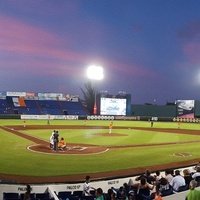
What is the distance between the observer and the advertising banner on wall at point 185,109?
7819 centimetres

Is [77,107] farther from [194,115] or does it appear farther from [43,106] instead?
[194,115]

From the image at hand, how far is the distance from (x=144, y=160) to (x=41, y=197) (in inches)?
449

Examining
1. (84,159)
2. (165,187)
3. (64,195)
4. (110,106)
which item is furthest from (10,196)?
(110,106)

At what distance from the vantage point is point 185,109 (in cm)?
7919

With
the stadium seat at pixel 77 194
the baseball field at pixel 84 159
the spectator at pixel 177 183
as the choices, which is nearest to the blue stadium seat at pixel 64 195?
the stadium seat at pixel 77 194

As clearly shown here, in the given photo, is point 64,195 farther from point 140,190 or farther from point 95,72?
point 95,72

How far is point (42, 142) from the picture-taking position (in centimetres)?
3047

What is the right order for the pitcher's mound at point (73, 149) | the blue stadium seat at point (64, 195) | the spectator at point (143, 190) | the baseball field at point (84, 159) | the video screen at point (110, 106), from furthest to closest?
the video screen at point (110, 106), the pitcher's mound at point (73, 149), the baseball field at point (84, 159), the blue stadium seat at point (64, 195), the spectator at point (143, 190)

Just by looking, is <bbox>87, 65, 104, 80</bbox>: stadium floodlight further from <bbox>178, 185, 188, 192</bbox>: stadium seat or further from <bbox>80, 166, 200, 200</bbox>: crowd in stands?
<bbox>178, 185, 188, 192</bbox>: stadium seat

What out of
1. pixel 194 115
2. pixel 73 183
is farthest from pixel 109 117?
pixel 73 183

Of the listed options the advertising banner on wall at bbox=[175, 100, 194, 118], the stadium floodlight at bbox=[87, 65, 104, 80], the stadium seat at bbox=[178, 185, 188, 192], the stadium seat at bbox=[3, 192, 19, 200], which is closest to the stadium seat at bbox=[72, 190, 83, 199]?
the stadium seat at bbox=[3, 192, 19, 200]

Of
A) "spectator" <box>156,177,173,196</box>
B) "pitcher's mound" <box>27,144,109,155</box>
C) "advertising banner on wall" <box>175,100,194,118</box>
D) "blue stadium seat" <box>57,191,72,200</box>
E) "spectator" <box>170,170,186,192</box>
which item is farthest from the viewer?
"advertising banner on wall" <box>175,100,194,118</box>

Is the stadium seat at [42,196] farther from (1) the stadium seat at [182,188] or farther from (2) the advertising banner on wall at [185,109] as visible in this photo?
(2) the advertising banner on wall at [185,109]

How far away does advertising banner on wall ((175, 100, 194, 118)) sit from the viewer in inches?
3078
